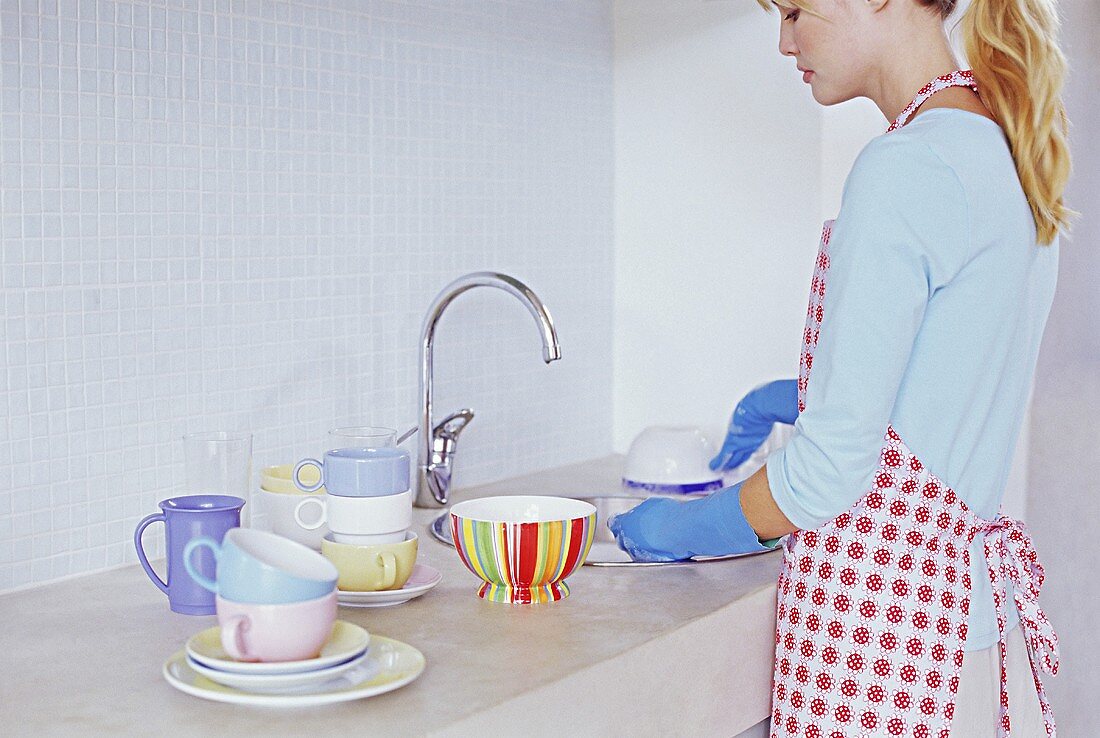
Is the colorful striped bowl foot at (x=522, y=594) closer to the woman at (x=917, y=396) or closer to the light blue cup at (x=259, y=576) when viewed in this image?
the woman at (x=917, y=396)

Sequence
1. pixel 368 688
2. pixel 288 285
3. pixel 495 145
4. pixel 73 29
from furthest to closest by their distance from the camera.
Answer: pixel 495 145
pixel 288 285
pixel 73 29
pixel 368 688

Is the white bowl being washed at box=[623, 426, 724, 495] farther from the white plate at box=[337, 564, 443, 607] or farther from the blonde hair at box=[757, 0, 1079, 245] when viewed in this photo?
the blonde hair at box=[757, 0, 1079, 245]

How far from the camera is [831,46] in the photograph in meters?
1.17

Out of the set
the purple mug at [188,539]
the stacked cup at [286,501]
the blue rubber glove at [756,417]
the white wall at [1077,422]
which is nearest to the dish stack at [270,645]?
the purple mug at [188,539]

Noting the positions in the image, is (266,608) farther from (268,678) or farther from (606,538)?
(606,538)

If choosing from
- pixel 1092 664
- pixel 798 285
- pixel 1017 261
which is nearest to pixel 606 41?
pixel 798 285

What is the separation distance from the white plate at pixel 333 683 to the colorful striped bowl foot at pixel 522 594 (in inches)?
7.7

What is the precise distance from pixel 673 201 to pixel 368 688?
1.23 m

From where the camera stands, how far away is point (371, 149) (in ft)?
5.40

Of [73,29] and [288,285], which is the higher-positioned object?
[73,29]

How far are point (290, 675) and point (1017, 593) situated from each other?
707 mm

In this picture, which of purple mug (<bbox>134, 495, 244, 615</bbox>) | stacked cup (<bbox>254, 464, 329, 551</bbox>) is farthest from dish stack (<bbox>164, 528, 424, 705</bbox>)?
stacked cup (<bbox>254, 464, 329, 551</bbox>)

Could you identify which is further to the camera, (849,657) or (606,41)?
(606,41)

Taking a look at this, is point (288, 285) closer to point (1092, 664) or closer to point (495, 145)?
point (495, 145)
